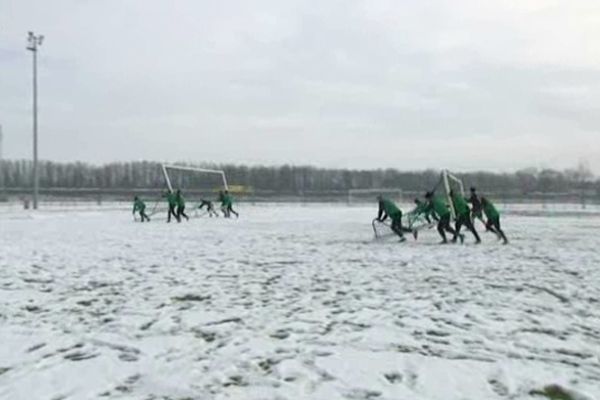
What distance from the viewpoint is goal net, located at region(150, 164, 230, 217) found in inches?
1576

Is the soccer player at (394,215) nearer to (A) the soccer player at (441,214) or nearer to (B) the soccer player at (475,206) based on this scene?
(A) the soccer player at (441,214)

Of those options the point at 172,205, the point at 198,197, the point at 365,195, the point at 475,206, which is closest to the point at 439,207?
the point at 475,206

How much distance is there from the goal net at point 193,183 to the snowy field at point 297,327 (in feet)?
81.0

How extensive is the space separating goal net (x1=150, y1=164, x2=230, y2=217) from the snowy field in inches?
972

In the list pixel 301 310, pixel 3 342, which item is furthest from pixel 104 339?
pixel 301 310

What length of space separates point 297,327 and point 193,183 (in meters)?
45.2

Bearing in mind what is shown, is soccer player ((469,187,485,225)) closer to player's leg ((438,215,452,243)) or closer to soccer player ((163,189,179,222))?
player's leg ((438,215,452,243))

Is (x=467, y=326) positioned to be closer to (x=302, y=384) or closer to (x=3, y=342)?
(x=302, y=384)

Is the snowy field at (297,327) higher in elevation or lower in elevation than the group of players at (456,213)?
lower

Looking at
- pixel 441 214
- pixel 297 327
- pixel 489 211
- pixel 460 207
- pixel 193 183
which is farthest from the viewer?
pixel 193 183

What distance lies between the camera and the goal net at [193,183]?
40031 mm

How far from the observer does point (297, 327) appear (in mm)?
7422

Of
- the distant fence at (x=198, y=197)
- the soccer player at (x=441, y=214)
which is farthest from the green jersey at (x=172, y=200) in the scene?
the distant fence at (x=198, y=197)

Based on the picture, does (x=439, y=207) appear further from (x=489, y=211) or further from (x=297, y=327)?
(x=297, y=327)
